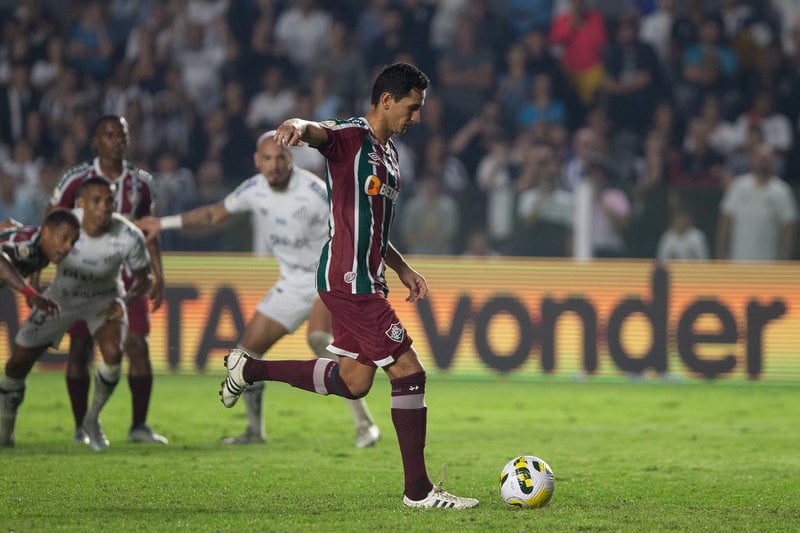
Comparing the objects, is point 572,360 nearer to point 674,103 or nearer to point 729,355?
point 729,355

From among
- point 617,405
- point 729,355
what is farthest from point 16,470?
point 729,355

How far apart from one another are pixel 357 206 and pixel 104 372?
3.04 m

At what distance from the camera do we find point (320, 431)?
9.38 m

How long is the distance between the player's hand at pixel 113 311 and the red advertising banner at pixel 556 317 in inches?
182

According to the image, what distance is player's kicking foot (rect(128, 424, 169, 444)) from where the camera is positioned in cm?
864

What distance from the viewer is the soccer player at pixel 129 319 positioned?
8.65 m

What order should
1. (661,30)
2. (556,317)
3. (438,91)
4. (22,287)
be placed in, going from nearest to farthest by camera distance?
(22,287), (556,317), (438,91), (661,30)

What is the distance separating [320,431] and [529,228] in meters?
4.59

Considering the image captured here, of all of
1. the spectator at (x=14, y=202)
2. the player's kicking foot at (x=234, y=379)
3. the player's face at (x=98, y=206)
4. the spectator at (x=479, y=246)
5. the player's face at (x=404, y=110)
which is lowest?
the player's kicking foot at (x=234, y=379)

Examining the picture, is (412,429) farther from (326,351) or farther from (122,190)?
(122,190)

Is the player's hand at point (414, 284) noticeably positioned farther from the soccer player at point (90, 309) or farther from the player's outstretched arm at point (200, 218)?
the player's outstretched arm at point (200, 218)

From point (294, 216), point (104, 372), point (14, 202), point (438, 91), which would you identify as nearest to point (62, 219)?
point (104, 372)

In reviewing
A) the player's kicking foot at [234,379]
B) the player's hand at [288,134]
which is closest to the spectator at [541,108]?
the player's kicking foot at [234,379]

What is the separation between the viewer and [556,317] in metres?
12.9
